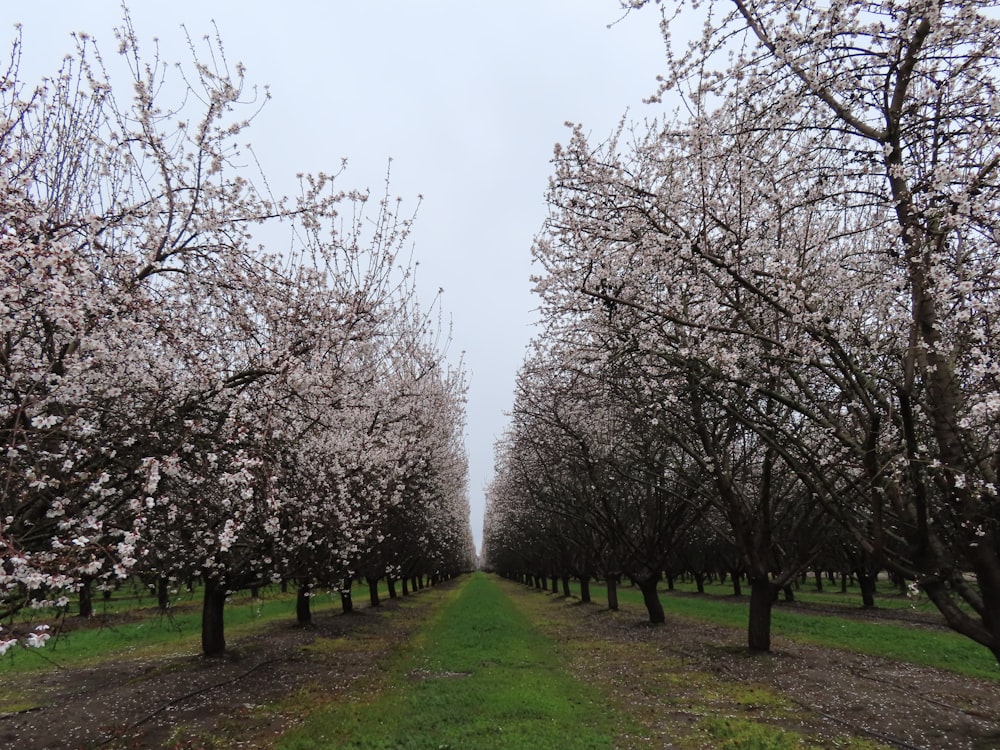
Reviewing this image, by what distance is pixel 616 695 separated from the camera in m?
11.8

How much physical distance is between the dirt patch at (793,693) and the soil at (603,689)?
29mm

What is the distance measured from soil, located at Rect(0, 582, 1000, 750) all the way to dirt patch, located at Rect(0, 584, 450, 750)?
4cm

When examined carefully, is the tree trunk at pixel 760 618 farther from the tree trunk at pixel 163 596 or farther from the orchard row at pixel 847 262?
the tree trunk at pixel 163 596

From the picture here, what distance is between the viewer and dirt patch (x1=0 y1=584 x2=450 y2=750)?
31.9ft

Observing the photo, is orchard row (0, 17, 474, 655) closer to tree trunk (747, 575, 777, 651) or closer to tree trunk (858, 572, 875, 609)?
tree trunk (747, 575, 777, 651)

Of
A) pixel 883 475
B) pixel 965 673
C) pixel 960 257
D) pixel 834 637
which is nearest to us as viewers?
pixel 960 257

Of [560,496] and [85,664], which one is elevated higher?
[560,496]

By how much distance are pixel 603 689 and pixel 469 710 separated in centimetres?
328

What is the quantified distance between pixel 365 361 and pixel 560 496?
40.7 ft

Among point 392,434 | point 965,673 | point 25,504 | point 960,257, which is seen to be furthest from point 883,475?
point 392,434

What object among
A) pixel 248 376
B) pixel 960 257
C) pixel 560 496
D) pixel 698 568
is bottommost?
pixel 698 568

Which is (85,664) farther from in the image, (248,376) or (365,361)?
(248,376)

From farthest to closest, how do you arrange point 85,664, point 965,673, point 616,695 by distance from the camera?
point 85,664
point 965,673
point 616,695

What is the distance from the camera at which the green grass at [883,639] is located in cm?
1455
